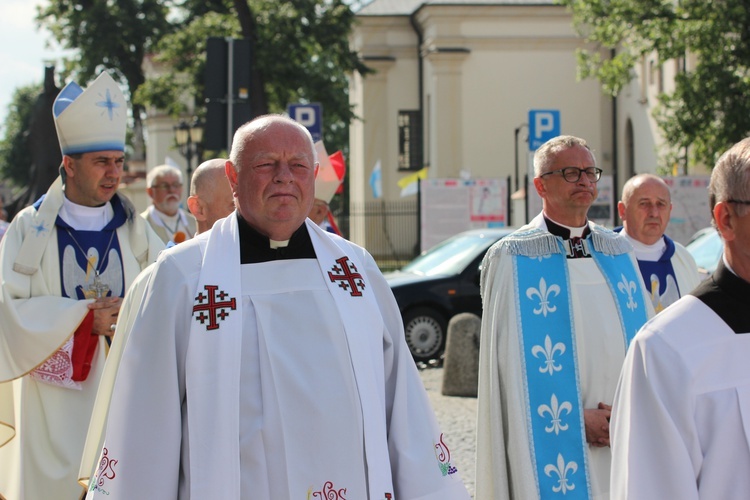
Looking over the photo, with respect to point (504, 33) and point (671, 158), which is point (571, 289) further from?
point (504, 33)

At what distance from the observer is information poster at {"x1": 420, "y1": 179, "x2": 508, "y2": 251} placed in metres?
20.8

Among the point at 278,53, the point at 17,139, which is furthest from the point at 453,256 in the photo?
the point at 17,139

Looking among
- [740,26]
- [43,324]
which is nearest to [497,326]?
[43,324]

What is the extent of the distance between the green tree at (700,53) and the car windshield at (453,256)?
793 centimetres

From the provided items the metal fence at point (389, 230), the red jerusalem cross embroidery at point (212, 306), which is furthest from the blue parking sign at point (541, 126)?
the metal fence at point (389, 230)

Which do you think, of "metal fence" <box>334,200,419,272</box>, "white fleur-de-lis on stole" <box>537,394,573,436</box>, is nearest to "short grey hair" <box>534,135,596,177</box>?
"white fleur-de-lis on stole" <box>537,394,573,436</box>

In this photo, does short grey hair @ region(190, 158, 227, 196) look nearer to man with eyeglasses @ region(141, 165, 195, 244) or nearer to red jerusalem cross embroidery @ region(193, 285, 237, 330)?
red jerusalem cross embroidery @ region(193, 285, 237, 330)

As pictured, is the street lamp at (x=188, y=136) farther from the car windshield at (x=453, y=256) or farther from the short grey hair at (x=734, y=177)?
the short grey hair at (x=734, y=177)

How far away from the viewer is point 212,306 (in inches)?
137

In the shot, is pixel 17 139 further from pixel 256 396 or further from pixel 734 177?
pixel 734 177

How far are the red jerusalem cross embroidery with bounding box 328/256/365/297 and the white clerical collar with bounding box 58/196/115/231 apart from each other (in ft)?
7.61

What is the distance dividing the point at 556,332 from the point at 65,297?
239 centimetres

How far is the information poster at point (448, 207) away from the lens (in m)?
20.8

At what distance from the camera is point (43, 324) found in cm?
533
